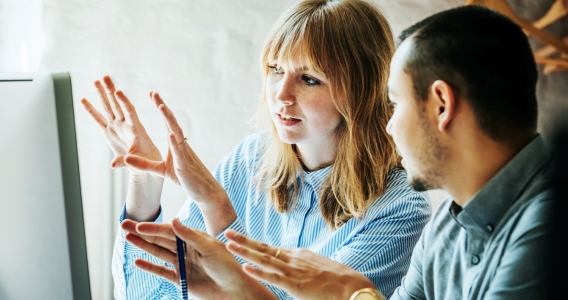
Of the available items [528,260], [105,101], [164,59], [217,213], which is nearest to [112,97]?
[105,101]

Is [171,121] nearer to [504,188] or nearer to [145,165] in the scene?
[145,165]

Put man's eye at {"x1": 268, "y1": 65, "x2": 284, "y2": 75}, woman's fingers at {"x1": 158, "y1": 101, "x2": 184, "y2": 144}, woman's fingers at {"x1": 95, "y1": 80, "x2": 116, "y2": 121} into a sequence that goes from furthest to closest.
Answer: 1. man's eye at {"x1": 268, "y1": 65, "x2": 284, "y2": 75}
2. woman's fingers at {"x1": 95, "y1": 80, "x2": 116, "y2": 121}
3. woman's fingers at {"x1": 158, "y1": 101, "x2": 184, "y2": 144}

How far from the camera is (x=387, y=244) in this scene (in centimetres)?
136

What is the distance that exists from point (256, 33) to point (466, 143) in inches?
54.6

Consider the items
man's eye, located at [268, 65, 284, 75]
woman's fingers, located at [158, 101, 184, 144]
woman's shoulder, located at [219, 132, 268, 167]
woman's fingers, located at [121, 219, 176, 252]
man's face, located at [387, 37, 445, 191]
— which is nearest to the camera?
man's face, located at [387, 37, 445, 191]

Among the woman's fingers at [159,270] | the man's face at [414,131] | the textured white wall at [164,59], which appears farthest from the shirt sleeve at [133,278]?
the textured white wall at [164,59]

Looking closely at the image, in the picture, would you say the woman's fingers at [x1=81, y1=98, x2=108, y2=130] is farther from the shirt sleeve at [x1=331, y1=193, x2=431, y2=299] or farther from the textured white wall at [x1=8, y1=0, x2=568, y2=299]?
the textured white wall at [x1=8, y1=0, x2=568, y2=299]

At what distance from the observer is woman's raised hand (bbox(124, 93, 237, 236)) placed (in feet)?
4.05

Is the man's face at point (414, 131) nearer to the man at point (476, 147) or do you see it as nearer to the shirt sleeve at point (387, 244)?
the man at point (476, 147)

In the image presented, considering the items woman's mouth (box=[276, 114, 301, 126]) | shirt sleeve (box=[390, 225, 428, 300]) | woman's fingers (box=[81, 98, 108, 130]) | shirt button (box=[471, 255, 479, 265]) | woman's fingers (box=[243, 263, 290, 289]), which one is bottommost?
shirt sleeve (box=[390, 225, 428, 300])

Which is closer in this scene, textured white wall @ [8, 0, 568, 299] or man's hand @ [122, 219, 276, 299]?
man's hand @ [122, 219, 276, 299]

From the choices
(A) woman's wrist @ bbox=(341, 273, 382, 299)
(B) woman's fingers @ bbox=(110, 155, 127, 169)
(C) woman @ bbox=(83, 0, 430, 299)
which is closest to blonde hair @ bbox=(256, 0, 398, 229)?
(C) woman @ bbox=(83, 0, 430, 299)

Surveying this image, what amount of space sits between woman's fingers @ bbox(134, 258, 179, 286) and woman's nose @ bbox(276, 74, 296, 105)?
1.56 ft

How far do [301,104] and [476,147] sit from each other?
56 centimetres
